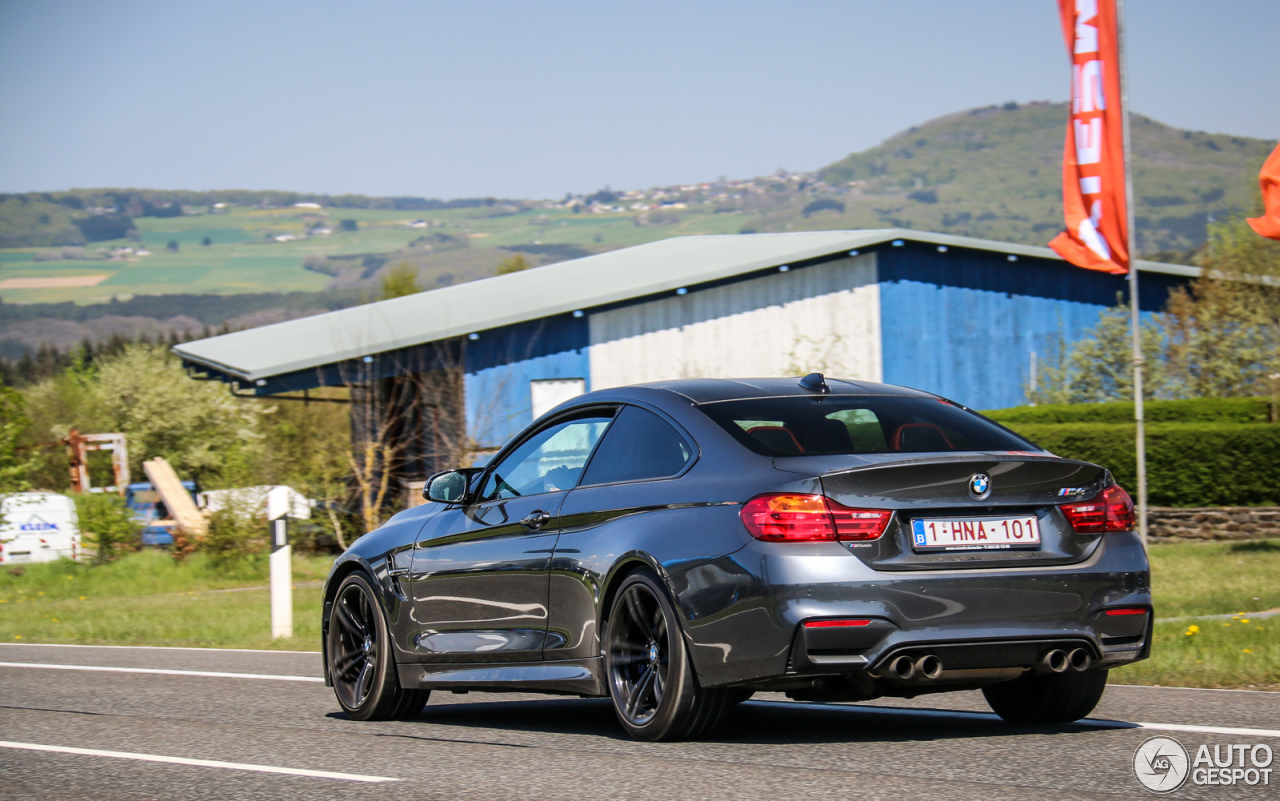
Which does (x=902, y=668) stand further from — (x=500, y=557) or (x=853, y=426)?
(x=500, y=557)

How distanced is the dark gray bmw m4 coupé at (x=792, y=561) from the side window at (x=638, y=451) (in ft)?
0.04

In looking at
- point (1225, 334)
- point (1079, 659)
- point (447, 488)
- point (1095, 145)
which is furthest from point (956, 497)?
point (1225, 334)

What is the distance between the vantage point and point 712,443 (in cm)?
623

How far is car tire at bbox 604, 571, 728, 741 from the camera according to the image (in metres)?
6.04

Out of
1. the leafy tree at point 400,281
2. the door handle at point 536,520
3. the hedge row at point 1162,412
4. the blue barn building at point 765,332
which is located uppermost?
the leafy tree at point 400,281

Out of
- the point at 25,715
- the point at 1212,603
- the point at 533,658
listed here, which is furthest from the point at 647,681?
the point at 1212,603

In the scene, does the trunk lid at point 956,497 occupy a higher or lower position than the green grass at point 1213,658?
higher

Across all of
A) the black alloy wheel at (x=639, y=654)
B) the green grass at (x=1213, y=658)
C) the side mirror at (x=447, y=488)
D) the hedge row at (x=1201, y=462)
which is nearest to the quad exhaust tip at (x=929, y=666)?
the black alloy wheel at (x=639, y=654)

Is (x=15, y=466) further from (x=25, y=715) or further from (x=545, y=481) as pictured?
(x=545, y=481)

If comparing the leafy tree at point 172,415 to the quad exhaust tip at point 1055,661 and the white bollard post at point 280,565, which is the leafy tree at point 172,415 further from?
the quad exhaust tip at point 1055,661

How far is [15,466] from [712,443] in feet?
87.2

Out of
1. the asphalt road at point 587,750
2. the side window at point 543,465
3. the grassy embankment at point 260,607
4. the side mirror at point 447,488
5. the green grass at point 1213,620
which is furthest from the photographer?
the grassy embankment at point 260,607

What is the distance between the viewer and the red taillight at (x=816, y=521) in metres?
5.62

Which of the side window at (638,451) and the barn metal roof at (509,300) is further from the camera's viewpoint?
the barn metal roof at (509,300)
